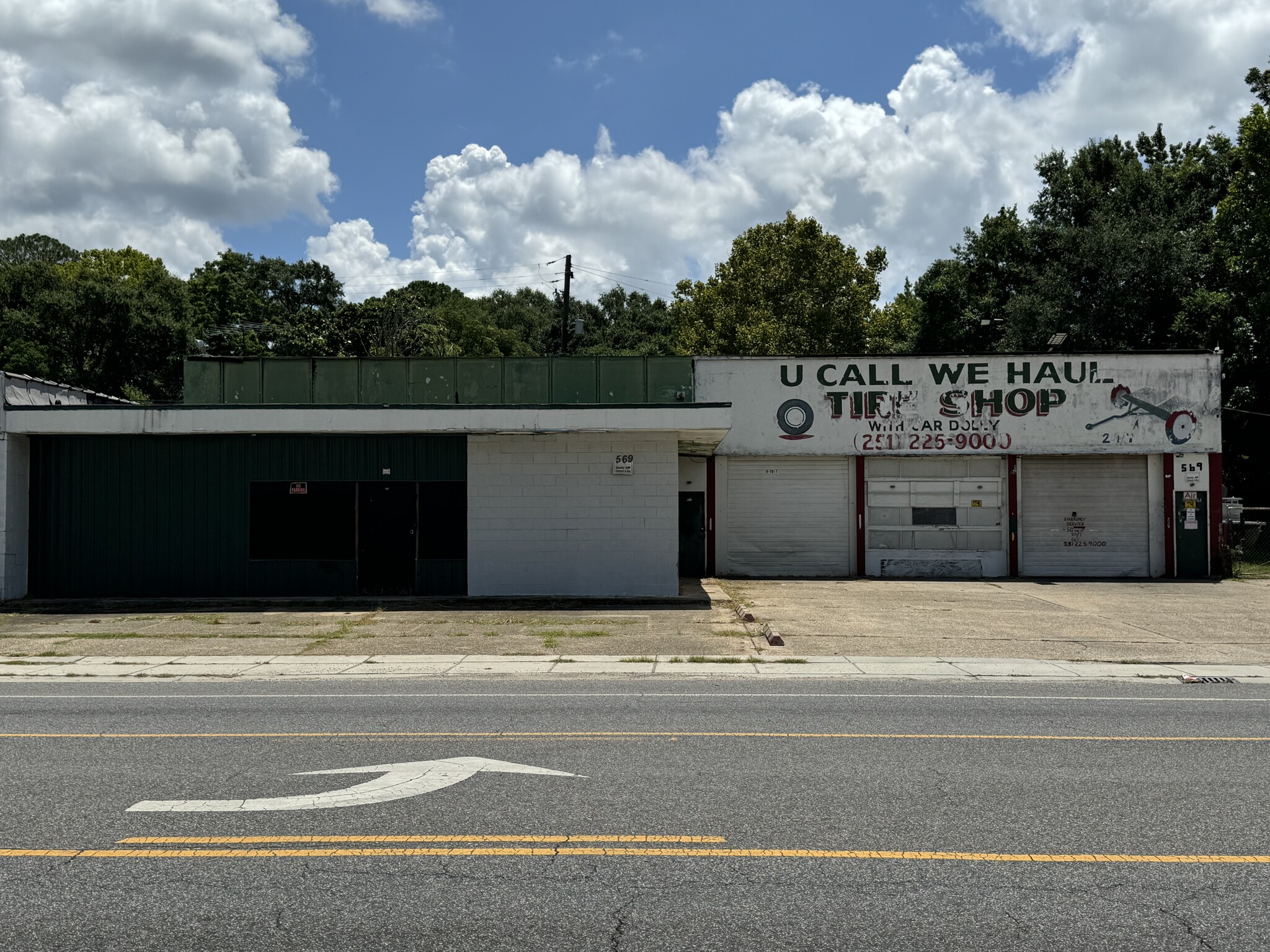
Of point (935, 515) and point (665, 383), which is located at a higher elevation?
point (665, 383)

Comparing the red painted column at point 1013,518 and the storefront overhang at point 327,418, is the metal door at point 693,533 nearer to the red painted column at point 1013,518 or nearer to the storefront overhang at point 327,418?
the storefront overhang at point 327,418

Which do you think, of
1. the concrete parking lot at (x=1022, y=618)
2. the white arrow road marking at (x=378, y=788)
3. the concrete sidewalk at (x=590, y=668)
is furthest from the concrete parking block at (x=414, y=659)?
the white arrow road marking at (x=378, y=788)

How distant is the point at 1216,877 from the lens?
5238mm

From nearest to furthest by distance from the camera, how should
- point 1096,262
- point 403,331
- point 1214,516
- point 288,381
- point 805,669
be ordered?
1. point 805,669
2. point 288,381
3. point 1214,516
4. point 1096,262
5. point 403,331

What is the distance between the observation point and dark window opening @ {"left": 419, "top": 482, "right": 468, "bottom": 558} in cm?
2169

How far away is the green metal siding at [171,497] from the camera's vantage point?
2150 centimetres

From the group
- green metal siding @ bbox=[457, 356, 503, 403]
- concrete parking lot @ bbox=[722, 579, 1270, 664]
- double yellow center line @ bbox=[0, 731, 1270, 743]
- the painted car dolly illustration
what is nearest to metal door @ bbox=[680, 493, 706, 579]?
concrete parking lot @ bbox=[722, 579, 1270, 664]

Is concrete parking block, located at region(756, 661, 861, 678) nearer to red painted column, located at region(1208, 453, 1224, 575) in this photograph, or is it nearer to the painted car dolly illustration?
the painted car dolly illustration

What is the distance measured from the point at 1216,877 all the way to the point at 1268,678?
8.65 m

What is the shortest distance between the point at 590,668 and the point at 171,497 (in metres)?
12.8

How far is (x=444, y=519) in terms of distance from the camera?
21.7 metres

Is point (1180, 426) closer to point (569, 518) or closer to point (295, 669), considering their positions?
point (569, 518)

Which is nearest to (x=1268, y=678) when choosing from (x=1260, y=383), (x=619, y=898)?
(x=619, y=898)

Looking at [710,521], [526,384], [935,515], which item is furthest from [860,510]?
[526,384]
